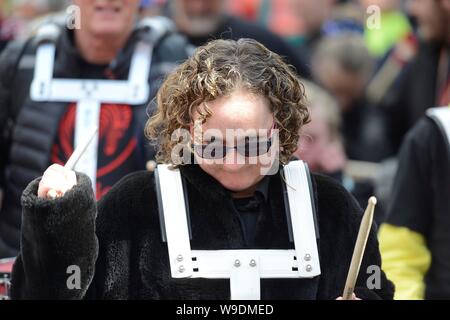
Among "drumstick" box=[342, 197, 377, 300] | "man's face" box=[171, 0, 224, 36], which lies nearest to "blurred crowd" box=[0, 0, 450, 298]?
"man's face" box=[171, 0, 224, 36]

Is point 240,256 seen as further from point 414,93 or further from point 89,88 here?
point 414,93

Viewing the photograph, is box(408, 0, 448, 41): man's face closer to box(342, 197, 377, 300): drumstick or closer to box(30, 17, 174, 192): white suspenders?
box(30, 17, 174, 192): white suspenders

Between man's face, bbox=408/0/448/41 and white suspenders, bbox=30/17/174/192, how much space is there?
178 centimetres

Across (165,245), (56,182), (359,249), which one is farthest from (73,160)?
(359,249)

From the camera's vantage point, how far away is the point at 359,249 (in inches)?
117

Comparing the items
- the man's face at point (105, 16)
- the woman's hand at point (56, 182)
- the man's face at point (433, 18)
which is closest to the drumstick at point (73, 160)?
the woman's hand at point (56, 182)

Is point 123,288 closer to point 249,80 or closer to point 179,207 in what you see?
point 179,207

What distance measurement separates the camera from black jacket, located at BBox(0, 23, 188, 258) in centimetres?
470

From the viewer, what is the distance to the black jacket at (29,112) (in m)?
4.70

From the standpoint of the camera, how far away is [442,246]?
4203 millimetres

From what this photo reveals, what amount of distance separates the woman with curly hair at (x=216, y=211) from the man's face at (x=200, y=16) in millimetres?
3783

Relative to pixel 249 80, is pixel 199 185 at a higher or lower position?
lower
